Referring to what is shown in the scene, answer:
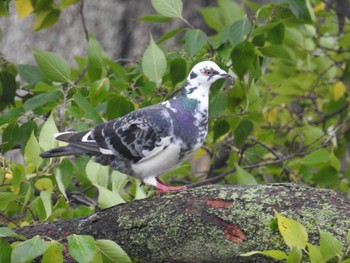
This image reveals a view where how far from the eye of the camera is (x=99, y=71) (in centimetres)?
635

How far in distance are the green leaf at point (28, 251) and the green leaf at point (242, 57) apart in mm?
2095

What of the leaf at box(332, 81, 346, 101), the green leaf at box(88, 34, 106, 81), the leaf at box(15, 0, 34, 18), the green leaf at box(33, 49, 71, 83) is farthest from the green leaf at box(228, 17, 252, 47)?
the leaf at box(332, 81, 346, 101)

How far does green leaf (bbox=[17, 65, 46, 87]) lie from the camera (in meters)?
6.54

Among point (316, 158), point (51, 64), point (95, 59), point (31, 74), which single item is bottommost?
point (316, 158)

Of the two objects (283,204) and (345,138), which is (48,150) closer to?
(283,204)

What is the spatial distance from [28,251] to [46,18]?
2959 mm

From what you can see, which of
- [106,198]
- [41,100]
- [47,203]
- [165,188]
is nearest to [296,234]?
[165,188]

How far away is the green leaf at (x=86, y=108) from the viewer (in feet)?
19.1

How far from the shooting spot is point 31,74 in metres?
6.55

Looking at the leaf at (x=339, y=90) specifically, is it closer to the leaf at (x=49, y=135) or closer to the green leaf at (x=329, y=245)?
the leaf at (x=49, y=135)

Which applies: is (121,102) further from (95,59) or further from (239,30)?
(239,30)

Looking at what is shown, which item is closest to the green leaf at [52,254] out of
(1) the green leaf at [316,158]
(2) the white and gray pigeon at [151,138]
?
(2) the white and gray pigeon at [151,138]

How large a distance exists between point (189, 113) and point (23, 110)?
1.29 m

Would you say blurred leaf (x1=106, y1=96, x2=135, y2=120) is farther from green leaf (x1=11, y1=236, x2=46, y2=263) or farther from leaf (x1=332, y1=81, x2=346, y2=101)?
leaf (x1=332, y1=81, x2=346, y2=101)
